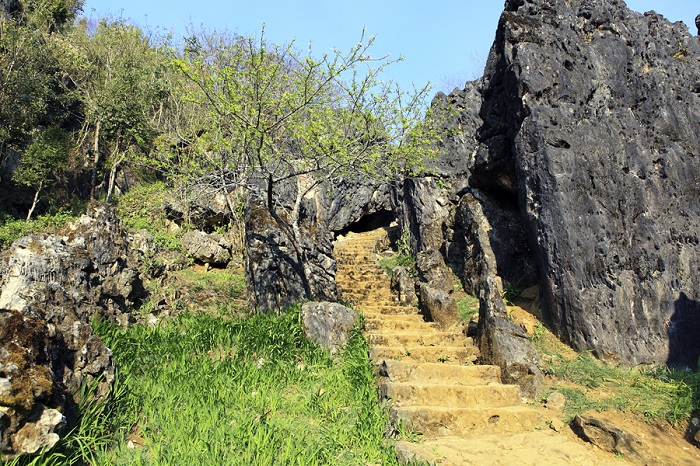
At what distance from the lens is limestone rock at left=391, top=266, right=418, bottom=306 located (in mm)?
11461

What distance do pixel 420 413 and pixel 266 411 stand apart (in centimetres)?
199

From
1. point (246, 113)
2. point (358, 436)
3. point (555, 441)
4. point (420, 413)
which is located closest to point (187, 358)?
point (358, 436)

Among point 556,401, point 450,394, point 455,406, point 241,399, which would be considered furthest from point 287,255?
point 556,401

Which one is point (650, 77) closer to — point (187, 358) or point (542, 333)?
point (542, 333)

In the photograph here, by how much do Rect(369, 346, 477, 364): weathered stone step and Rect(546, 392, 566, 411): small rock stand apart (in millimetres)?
1602

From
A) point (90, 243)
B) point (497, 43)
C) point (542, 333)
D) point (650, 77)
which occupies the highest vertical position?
point (497, 43)

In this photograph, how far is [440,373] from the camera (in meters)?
6.92

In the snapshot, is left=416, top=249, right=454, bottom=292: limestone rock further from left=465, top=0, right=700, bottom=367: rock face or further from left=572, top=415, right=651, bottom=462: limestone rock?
left=572, top=415, right=651, bottom=462: limestone rock

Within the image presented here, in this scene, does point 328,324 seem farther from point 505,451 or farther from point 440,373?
point 505,451

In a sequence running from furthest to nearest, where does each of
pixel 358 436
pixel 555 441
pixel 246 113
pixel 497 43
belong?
pixel 497 43 < pixel 246 113 < pixel 555 441 < pixel 358 436

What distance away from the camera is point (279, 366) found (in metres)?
6.68

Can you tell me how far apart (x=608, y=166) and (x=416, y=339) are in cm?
512

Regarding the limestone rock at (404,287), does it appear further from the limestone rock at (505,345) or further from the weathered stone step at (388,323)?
the limestone rock at (505,345)

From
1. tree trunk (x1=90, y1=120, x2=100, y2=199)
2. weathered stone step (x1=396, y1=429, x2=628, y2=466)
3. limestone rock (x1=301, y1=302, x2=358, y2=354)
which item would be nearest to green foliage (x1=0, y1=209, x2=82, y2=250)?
tree trunk (x1=90, y1=120, x2=100, y2=199)
